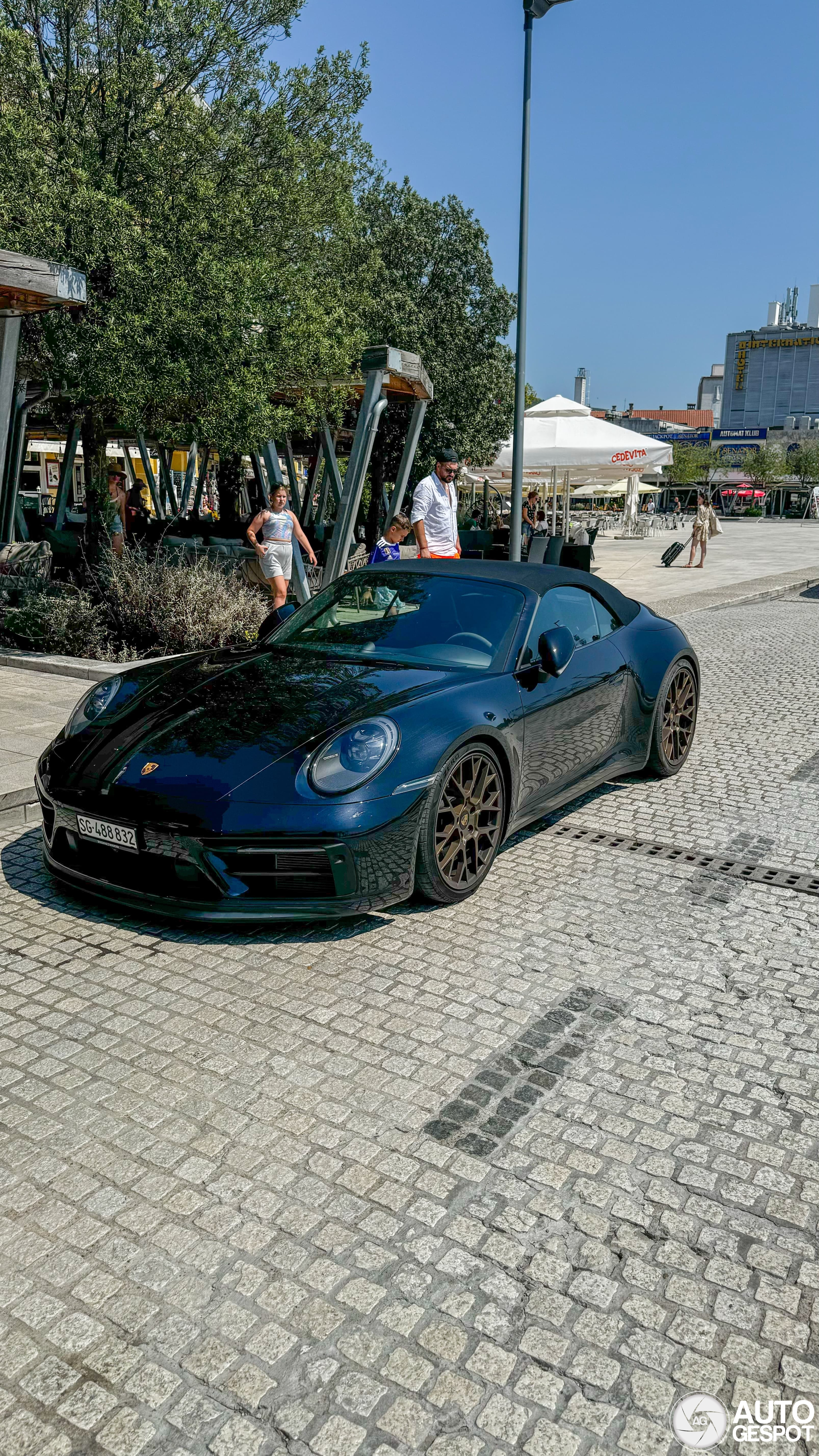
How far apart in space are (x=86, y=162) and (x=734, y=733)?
29.6 feet

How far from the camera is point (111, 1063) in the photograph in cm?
314

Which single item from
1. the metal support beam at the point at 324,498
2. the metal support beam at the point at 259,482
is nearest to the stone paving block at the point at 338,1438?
the metal support beam at the point at 259,482

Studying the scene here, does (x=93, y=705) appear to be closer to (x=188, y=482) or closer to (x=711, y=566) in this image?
(x=711, y=566)

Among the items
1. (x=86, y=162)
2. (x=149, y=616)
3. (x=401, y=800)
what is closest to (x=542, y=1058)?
Result: (x=401, y=800)

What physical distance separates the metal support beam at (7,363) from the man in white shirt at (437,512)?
3917mm

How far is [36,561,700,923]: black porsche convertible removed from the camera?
149 inches

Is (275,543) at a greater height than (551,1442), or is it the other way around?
(275,543)

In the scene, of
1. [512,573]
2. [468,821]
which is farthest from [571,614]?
[468,821]

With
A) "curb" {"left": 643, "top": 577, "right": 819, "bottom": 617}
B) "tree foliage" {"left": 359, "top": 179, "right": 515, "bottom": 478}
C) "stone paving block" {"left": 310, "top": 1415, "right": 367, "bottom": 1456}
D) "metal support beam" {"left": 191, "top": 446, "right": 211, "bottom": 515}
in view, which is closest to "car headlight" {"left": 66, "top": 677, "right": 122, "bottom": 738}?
"stone paving block" {"left": 310, "top": 1415, "right": 367, "bottom": 1456}

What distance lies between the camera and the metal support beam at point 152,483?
23812 mm

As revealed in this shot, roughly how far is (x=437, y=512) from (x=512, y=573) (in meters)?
4.75

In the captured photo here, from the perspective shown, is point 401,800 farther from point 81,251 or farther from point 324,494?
point 324,494

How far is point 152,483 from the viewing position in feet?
90.2

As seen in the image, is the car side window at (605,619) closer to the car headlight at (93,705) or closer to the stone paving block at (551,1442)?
the car headlight at (93,705)
